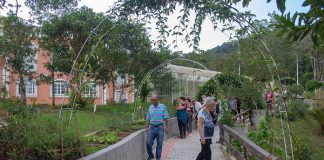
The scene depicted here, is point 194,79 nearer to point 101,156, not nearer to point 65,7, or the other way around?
point 65,7

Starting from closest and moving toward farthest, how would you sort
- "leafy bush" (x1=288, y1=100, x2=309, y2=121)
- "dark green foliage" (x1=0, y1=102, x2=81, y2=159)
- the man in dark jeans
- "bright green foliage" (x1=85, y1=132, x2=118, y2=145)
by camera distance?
"dark green foliage" (x1=0, y1=102, x2=81, y2=159) → "bright green foliage" (x1=85, y1=132, x2=118, y2=145) → the man in dark jeans → "leafy bush" (x1=288, y1=100, x2=309, y2=121)

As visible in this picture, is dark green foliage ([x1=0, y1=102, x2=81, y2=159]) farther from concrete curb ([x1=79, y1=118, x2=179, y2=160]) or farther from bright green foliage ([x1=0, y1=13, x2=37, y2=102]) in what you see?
bright green foliage ([x1=0, y1=13, x2=37, y2=102])

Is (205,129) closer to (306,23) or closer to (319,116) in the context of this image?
(306,23)

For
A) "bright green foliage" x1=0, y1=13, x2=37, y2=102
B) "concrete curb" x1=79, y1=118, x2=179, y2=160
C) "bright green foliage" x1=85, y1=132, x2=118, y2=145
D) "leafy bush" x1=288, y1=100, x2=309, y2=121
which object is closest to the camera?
"concrete curb" x1=79, y1=118, x2=179, y2=160

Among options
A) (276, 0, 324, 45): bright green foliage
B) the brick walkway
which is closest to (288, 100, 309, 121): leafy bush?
the brick walkway

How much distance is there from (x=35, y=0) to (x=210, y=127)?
26.1 m

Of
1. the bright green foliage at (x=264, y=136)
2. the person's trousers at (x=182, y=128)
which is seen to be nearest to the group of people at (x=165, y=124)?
the bright green foliage at (x=264, y=136)

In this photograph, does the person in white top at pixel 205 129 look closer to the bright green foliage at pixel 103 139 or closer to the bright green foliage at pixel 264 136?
the bright green foliage at pixel 103 139

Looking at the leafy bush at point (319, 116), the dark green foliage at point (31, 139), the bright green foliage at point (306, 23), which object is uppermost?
the bright green foliage at point (306, 23)

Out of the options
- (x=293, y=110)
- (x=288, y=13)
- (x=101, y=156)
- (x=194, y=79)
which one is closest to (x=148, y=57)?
(x=194, y=79)

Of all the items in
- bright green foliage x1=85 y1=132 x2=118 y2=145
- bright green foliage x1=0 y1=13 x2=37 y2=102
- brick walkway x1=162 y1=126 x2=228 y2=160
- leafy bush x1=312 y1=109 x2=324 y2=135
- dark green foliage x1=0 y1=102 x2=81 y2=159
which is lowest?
brick walkway x1=162 y1=126 x2=228 y2=160

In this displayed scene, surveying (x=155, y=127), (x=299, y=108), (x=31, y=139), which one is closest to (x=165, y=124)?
(x=155, y=127)

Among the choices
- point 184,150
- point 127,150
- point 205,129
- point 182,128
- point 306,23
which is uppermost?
point 306,23

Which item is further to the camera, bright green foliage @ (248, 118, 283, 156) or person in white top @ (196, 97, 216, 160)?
bright green foliage @ (248, 118, 283, 156)
